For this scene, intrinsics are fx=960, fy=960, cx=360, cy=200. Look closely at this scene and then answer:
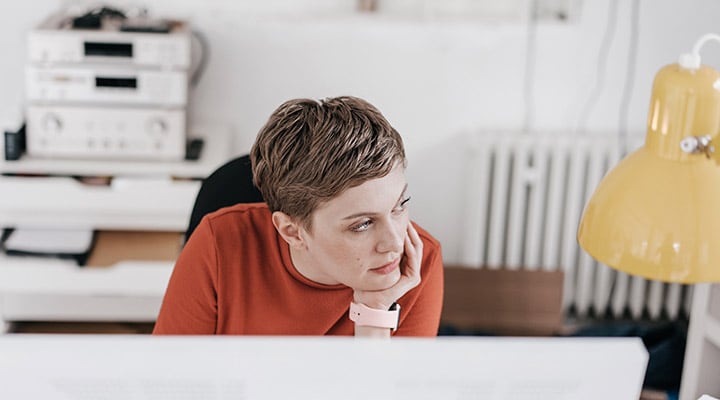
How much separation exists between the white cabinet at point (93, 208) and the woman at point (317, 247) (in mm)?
1043

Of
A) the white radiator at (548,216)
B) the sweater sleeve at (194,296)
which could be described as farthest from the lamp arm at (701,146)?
the white radiator at (548,216)

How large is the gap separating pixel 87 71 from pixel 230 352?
1855 mm

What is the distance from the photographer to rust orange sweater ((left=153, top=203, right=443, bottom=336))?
57.4 inches

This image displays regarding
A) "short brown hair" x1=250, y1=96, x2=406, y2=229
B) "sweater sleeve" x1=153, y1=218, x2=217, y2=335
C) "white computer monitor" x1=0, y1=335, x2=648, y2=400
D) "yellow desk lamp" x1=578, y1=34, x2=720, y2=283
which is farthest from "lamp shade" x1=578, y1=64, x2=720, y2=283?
"sweater sleeve" x1=153, y1=218, x2=217, y2=335

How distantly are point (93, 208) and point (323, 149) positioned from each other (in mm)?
1400

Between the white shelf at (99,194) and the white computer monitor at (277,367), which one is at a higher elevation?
the white computer monitor at (277,367)

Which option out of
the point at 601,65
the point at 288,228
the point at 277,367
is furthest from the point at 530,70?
the point at 277,367

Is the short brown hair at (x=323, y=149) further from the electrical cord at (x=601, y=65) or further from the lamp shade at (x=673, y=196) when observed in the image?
the electrical cord at (x=601, y=65)

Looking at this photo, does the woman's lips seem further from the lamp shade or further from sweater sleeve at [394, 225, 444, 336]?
the lamp shade

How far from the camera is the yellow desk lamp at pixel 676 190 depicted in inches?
39.8

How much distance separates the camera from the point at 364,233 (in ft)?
4.29

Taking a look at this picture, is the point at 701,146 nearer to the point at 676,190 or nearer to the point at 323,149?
the point at 676,190

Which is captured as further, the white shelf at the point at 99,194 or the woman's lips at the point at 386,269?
the white shelf at the point at 99,194

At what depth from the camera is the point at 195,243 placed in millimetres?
1487
